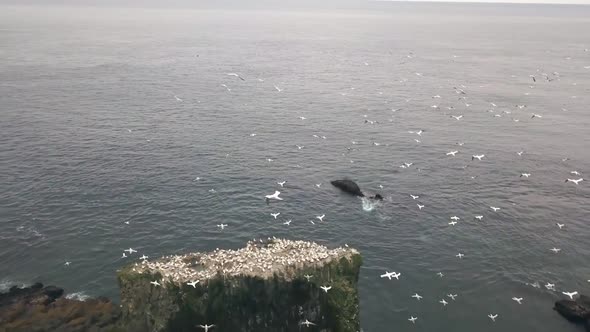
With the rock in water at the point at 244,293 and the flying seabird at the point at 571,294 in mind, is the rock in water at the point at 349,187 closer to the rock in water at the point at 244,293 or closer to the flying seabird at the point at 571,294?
the flying seabird at the point at 571,294

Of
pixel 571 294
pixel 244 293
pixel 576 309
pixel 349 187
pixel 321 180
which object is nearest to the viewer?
pixel 244 293

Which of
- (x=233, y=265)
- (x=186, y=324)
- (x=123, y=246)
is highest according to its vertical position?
(x=233, y=265)

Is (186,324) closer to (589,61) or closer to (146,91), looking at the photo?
(146,91)

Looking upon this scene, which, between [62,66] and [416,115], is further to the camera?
[62,66]

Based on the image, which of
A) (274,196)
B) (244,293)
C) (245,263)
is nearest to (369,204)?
(274,196)

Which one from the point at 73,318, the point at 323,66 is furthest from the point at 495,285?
the point at 323,66

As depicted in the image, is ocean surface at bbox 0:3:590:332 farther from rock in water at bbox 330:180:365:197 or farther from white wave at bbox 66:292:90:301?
white wave at bbox 66:292:90:301

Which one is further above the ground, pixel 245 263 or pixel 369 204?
pixel 245 263

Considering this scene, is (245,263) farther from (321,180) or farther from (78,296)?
(321,180)
